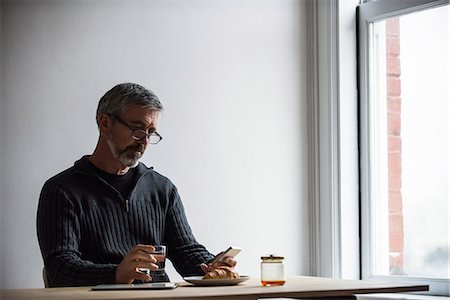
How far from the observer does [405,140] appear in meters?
3.87

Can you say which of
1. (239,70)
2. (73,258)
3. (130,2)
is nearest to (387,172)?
(239,70)

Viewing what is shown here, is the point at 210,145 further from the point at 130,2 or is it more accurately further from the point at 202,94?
the point at 130,2

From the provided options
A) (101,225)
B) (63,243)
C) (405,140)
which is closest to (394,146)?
(405,140)

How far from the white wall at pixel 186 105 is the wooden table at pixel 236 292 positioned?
1.13 m

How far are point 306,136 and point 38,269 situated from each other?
4.82 feet

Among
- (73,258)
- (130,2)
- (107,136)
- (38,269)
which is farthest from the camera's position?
(130,2)

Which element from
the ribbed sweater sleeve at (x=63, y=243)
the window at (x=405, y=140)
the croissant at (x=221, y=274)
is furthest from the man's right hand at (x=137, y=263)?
the window at (x=405, y=140)

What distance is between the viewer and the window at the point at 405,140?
12.1 feet

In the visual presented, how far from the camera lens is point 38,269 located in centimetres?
343

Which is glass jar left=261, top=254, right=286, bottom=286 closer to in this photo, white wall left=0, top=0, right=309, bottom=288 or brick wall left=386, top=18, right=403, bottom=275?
white wall left=0, top=0, right=309, bottom=288

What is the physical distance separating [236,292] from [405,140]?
6.10ft

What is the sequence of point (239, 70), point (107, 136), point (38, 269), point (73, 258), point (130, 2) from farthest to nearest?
point (239, 70) < point (130, 2) < point (38, 269) < point (107, 136) < point (73, 258)

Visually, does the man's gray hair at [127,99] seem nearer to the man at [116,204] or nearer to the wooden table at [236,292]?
the man at [116,204]

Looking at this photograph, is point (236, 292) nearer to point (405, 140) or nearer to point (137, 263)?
point (137, 263)
